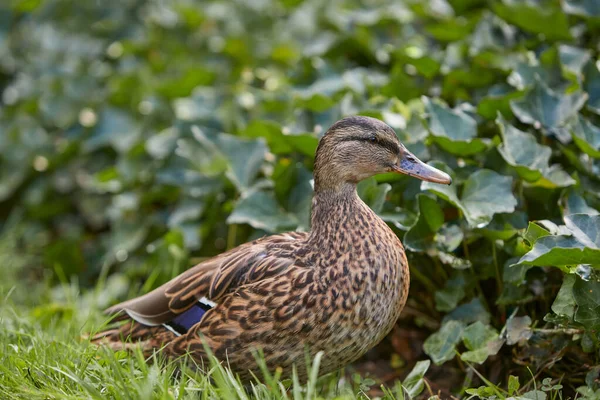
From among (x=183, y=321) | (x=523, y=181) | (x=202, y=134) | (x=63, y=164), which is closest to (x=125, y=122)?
(x=63, y=164)

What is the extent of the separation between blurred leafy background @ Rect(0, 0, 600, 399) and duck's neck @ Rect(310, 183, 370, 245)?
358 millimetres

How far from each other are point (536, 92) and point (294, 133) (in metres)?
1.26

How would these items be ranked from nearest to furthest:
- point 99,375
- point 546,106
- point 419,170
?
point 99,375 < point 419,170 < point 546,106

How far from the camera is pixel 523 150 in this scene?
3.70m

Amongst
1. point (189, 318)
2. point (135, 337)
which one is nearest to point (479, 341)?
point (189, 318)

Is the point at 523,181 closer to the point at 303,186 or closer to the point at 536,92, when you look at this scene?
the point at 536,92

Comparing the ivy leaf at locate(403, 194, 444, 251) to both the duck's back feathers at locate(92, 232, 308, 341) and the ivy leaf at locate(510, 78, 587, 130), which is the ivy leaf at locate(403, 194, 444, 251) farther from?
the ivy leaf at locate(510, 78, 587, 130)

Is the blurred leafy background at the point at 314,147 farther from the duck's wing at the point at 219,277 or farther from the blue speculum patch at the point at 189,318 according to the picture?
the blue speculum patch at the point at 189,318

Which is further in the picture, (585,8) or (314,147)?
(585,8)

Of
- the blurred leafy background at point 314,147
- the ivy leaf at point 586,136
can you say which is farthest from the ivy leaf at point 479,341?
the ivy leaf at point 586,136

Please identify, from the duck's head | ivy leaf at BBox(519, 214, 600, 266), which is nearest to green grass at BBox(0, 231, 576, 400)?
ivy leaf at BBox(519, 214, 600, 266)

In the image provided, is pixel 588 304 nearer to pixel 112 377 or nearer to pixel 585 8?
pixel 112 377

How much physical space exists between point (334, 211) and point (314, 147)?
2.88 ft

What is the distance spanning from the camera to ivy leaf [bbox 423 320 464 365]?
11.1 feet
